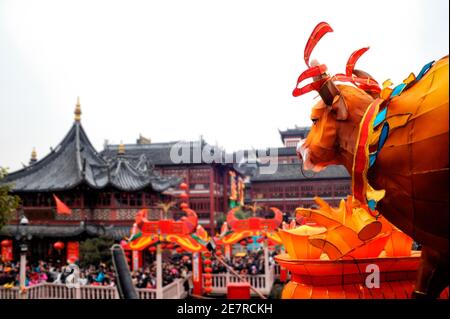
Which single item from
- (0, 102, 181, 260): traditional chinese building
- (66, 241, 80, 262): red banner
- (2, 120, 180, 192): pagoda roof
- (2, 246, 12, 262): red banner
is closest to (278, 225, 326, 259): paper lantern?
(0, 102, 181, 260): traditional chinese building

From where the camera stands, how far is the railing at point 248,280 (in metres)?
10.3

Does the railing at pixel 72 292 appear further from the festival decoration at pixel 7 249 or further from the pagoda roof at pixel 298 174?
the festival decoration at pixel 7 249

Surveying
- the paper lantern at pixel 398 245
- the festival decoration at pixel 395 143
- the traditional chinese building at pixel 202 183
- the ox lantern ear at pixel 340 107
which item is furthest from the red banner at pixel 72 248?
the ox lantern ear at pixel 340 107

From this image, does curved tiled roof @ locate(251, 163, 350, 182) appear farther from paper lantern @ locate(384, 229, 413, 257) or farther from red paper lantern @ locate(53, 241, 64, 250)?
paper lantern @ locate(384, 229, 413, 257)

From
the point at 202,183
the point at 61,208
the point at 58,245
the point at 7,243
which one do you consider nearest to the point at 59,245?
the point at 58,245

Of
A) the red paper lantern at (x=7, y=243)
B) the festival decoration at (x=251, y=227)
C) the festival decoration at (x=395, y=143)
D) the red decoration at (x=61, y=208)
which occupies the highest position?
the festival decoration at (x=395, y=143)

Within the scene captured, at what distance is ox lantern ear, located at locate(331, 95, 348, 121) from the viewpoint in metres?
1.74

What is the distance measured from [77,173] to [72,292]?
6.99m

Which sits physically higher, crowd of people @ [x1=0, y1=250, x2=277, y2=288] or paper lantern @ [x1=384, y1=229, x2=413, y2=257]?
paper lantern @ [x1=384, y1=229, x2=413, y2=257]

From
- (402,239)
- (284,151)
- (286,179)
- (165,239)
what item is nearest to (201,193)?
(286,179)

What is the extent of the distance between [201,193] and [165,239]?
13.0 meters

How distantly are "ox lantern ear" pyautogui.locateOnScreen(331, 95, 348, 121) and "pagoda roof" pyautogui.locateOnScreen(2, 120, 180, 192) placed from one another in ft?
45.3

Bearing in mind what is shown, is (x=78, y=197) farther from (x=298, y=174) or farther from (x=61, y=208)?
(x=298, y=174)

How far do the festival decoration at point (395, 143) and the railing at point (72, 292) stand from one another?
7.72 meters
